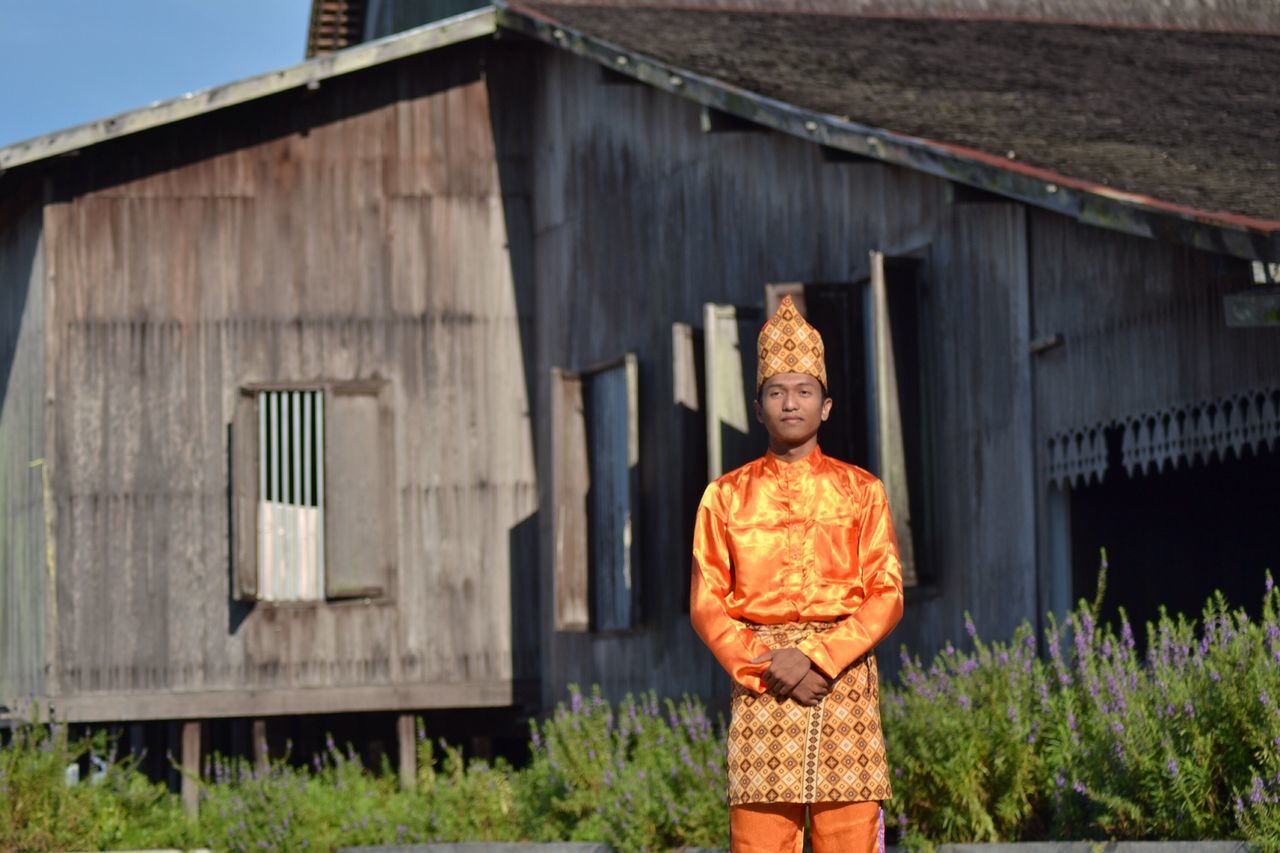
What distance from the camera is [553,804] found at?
472 inches

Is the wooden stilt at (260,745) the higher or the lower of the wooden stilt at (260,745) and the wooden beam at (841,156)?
the lower

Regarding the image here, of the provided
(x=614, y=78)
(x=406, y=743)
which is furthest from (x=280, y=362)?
(x=614, y=78)

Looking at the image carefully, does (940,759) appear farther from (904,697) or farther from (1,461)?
(1,461)

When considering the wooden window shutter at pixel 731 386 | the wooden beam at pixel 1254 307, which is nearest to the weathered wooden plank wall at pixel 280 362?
the wooden window shutter at pixel 731 386

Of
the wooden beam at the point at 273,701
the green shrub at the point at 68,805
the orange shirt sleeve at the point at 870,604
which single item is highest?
the orange shirt sleeve at the point at 870,604

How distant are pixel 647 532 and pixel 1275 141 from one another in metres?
5.16

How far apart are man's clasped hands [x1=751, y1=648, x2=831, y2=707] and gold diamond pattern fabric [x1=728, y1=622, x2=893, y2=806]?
2.1 inches

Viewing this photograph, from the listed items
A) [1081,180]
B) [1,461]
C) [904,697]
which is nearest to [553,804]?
[904,697]

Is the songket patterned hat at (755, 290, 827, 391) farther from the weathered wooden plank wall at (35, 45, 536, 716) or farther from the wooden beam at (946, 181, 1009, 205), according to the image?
the weathered wooden plank wall at (35, 45, 536, 716)

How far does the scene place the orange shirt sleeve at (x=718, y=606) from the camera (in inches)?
258

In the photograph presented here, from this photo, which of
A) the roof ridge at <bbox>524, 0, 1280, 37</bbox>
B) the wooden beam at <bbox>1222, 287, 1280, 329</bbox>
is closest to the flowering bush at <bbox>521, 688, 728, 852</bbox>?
the wooden beam at <bbox>1222, 287, 1280, 329</bbox>

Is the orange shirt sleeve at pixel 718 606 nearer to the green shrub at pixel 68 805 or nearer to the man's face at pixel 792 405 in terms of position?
the man's face at pixel 792 405

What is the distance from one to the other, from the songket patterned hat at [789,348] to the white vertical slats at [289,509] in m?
9.69

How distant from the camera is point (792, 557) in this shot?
665 centimetres
